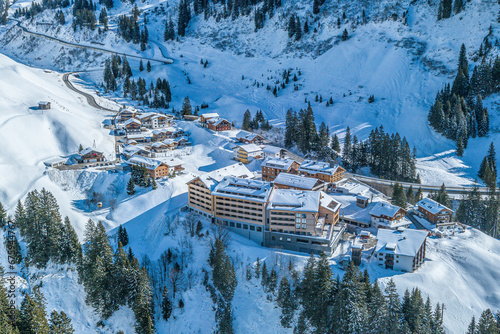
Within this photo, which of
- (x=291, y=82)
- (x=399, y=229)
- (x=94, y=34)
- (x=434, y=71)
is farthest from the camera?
(x=94, y=34)

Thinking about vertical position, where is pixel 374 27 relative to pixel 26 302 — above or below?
above

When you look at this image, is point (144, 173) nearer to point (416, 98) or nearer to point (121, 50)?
point (416, 98)

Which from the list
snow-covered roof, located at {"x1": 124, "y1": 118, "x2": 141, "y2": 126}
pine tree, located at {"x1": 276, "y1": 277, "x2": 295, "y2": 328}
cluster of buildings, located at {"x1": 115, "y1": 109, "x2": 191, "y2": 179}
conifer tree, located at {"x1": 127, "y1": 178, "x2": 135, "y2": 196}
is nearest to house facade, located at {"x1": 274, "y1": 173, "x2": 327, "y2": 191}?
cluster of buildings, located at {"x1": 115, "y1": 109, "x2": 191, "y2": 179}

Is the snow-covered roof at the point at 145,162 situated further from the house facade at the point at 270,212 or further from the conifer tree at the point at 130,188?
the house facade at the point at 270,212

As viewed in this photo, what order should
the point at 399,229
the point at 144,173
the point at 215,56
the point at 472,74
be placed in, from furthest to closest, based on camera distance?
the point at 215,56 → the point at 472,74 → the point at 144,173 → the point at 399,229

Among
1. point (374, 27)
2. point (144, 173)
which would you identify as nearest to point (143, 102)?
point (144, 173)

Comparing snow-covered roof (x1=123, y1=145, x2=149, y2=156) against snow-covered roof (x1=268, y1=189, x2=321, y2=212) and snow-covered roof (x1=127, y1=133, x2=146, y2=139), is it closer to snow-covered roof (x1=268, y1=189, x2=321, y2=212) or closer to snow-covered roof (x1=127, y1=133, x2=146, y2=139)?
snow-covered roof (x1=127, y1=133, x2=146, y2=139)
